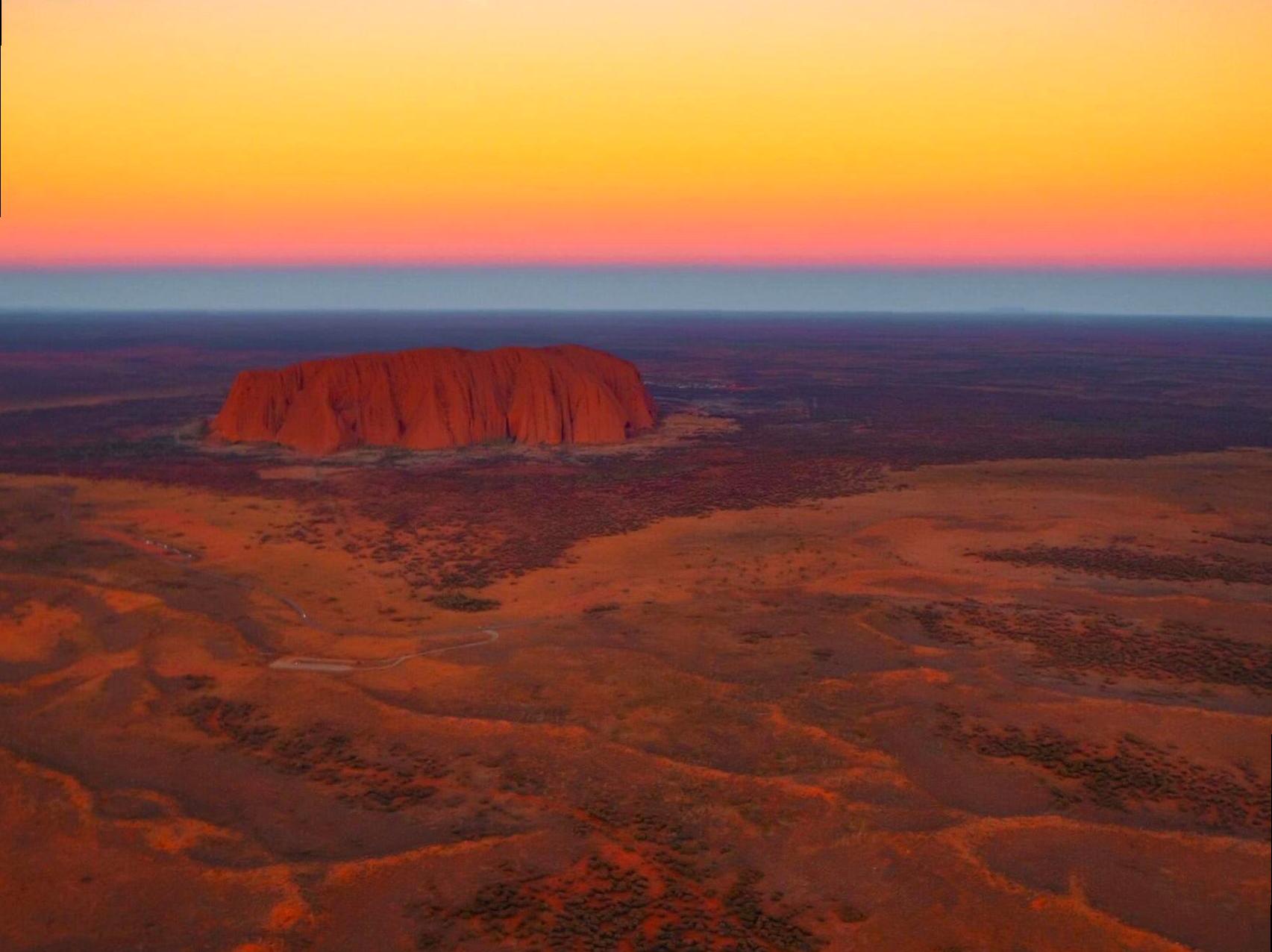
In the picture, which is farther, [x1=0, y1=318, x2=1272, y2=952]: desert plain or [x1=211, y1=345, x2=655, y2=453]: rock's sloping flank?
[x1=211, y1=345, x2=655, y2=453]: rock's sloping flank

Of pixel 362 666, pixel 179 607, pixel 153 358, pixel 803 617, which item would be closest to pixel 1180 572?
pixel 803 617

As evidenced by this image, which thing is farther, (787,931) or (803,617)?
(803,617)

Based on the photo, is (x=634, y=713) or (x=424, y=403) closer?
(x=634, y=713)

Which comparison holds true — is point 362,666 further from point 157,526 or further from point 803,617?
point 157,526

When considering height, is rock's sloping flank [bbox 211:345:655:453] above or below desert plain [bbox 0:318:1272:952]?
above

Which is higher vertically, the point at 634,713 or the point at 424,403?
the point at 424,403

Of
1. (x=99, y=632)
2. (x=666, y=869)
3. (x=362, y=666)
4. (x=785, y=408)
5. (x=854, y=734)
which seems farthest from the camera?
(x=785, y=408)

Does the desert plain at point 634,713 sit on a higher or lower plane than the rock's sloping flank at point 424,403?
lower

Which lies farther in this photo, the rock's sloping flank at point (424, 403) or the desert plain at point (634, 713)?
the rock's sloping flank at point (424, 403)
